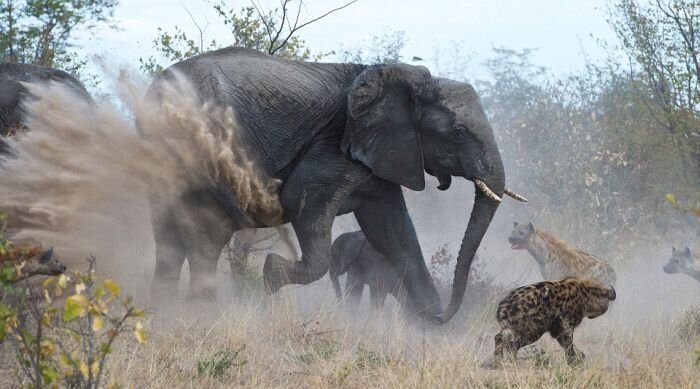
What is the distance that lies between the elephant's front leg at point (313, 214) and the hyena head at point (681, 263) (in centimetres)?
591

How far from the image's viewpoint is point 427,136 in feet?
34.2

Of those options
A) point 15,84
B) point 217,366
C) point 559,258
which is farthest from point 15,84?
point 217,366

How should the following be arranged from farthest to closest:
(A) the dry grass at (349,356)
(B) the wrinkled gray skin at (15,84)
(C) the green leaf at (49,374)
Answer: (B) the wrinkled gray skin at (15,84) → (A) the dry grass at (349,356) → (C) the green leaf at (49,374)

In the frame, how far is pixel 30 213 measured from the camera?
405 inches

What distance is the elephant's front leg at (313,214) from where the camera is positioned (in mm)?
10109

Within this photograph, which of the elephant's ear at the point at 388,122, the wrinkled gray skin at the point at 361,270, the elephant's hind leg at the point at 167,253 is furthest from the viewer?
the wrinkled gray skin at the point at 361,270

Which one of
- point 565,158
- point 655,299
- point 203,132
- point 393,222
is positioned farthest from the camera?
point 565,158

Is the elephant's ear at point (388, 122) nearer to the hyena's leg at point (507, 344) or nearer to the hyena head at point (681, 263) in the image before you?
the hyena's leg at point (507, 344)

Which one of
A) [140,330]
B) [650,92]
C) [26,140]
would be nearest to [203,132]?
[26,140]

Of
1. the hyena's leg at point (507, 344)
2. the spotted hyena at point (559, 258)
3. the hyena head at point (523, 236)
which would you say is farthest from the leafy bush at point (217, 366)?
the hyena head at point (523, 236)

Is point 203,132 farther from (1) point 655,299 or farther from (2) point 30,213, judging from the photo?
(1) point 655,299

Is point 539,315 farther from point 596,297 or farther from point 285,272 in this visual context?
point 285,272

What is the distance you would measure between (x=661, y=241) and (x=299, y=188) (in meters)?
11.4

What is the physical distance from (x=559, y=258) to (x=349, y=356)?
202 inches
